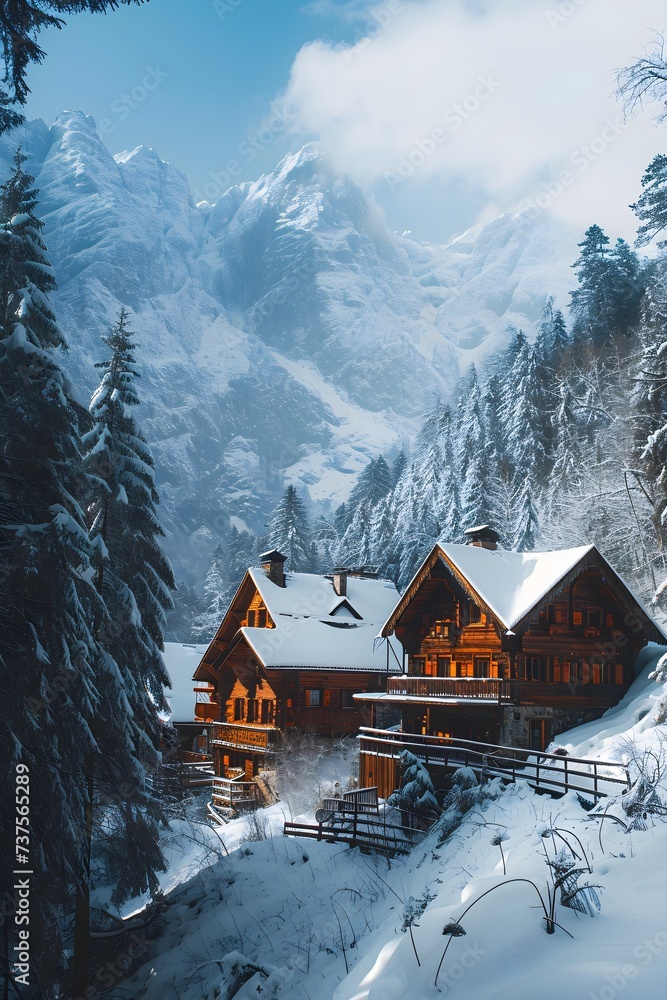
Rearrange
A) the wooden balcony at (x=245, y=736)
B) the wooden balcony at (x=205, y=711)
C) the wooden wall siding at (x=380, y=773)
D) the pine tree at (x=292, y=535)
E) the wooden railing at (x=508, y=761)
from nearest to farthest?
the wooden railing at (x=508, y=761)
the wooden wall siding at (x=380, y=773)
the wooden balcony at (x=245, y=736)
the wooden balcony at (x=205, y=711)
the pine tree at (x=292, y=535)

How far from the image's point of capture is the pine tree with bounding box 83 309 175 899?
19172mm

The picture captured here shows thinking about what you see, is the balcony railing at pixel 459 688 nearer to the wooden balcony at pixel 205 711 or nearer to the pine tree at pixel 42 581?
the pine tree at pixel 42 581

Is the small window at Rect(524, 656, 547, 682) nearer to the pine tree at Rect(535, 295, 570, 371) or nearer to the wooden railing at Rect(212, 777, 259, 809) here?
the wooden railing at Rect(212, 777, 259, 809)

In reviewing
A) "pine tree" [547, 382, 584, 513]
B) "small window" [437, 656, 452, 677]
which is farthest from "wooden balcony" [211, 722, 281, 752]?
"pine tree" [547, 382, 584, 513]

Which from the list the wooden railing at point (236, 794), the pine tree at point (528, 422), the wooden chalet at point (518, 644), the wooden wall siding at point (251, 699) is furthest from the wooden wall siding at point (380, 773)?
the pine tree at point (528, 422)

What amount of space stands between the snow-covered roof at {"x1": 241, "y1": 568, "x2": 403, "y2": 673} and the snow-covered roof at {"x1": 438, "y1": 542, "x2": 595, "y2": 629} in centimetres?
973

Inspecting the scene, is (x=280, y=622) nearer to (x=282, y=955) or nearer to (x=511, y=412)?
(x=282, y=955)

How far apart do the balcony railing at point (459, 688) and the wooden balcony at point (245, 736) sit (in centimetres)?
1046

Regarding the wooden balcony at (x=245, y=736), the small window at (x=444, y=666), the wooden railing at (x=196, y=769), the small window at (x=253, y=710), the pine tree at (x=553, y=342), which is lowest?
the wooden railing at (x=196, y=769)

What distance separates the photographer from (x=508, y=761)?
22969mm

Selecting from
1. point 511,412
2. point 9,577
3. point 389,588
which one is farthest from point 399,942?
point 511,412

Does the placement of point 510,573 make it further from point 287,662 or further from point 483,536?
point 287,662

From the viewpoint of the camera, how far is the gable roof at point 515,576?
30094 millimetres

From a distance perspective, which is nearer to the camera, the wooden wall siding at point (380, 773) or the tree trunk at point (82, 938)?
the tree trunk at point (82, 938)
